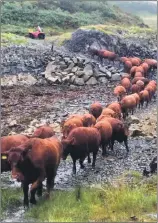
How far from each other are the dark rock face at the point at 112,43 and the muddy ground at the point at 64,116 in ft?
25.2

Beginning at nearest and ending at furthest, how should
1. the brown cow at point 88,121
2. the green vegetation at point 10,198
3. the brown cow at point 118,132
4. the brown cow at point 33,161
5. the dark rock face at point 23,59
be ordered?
the brown cow at point 33,161 → the green vegetation at point 10,198 → the brown cow at point 118,132 → the brown cow at point 88,121 → the dark rock face at point 23,59

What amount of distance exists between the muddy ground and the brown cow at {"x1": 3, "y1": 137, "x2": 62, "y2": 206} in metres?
0.69

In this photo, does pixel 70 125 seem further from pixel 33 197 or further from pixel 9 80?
pixel 9 80

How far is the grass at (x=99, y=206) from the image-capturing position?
10.8 m

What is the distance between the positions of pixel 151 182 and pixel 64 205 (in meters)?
2.96

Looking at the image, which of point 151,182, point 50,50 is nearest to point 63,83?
point 50,50

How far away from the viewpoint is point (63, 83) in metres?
31.1

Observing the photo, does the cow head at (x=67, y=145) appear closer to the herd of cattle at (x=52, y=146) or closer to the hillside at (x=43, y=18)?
the herd of cattle at (x=52, y=146)

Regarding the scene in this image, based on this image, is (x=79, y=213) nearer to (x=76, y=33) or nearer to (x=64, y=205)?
(x=64, y=205)

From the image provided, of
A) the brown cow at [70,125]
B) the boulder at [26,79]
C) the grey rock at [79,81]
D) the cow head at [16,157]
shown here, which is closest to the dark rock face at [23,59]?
the boulder at [26,79]

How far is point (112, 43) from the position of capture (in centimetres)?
4069

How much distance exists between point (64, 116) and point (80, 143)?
8.58 meters

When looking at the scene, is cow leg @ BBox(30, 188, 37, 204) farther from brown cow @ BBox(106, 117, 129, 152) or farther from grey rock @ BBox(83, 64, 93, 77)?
grey rock @ BBox(83, 64, 93, 77)

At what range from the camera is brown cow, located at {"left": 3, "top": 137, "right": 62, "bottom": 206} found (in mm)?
11344
